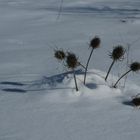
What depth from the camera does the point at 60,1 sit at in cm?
405

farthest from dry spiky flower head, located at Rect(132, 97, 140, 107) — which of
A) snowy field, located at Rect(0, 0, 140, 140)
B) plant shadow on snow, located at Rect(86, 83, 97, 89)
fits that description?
plant shadow on snow, located at Rect(86, 83, 97, 89)

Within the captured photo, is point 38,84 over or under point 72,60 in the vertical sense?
under

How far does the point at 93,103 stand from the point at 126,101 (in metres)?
0.14

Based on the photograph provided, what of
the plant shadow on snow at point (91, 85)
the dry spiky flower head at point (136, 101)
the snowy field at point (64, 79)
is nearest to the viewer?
the snowy field at point (64, 79)

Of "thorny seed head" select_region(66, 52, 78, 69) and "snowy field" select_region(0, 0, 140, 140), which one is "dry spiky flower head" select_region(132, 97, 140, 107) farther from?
"thorny seed head" select_region(66, 52, 78, 69)

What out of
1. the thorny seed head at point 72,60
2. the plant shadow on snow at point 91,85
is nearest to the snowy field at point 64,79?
the plant shadow on snow at point 91,85

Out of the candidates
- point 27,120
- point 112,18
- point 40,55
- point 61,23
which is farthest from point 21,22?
point 27,120

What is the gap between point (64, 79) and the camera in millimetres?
1987

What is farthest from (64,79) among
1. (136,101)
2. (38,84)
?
(136,101)

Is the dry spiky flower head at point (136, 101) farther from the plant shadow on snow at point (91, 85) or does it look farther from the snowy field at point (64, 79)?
the plant shadow on snow at point (91, 85)

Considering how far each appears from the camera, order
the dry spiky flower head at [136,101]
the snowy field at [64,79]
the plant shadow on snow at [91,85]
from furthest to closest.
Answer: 1. the plant shadow on snow at [91,85]
2. the dry spiky flower head at [136,101]
3. the snowy field at [64,79]

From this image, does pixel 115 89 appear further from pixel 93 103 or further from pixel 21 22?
pixel 21 22

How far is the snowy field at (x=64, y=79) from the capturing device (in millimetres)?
1623

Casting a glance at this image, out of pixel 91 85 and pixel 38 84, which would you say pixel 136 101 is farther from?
pixel 38 84
